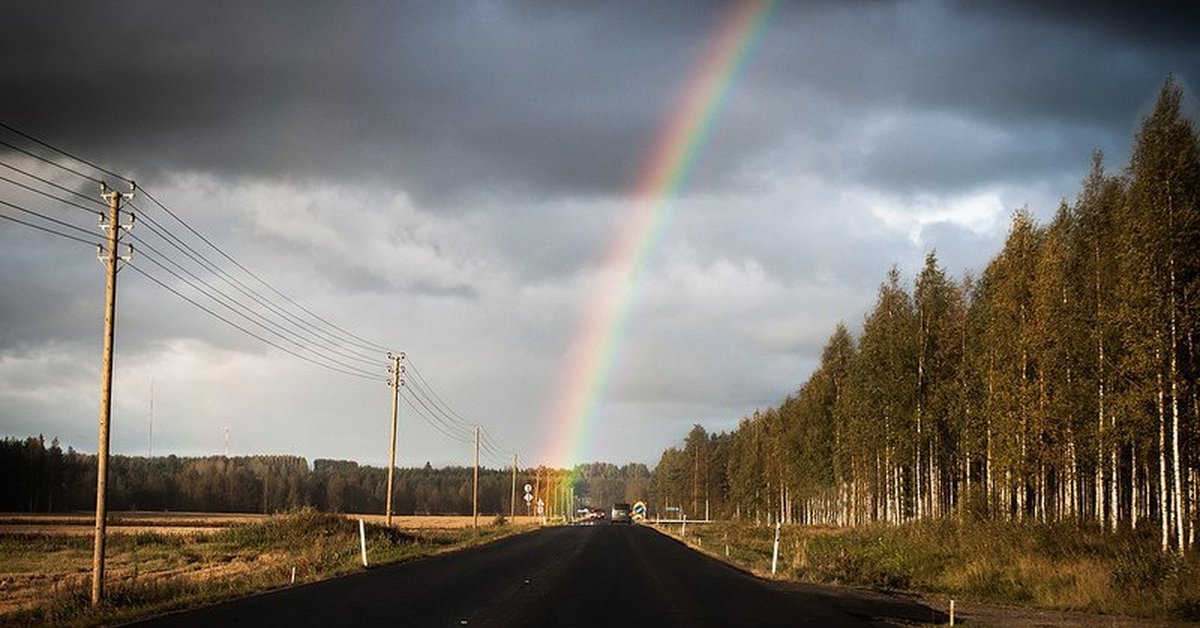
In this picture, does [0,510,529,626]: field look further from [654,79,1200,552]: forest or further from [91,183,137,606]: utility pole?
[654,79,1200,552]: forest

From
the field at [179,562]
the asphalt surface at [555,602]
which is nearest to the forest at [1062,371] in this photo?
the asphalt surface at [555,602]

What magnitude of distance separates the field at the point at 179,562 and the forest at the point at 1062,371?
26.5 m

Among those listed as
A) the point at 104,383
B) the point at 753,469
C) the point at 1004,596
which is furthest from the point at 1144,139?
the point at 753,469

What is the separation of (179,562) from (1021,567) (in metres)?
40.5

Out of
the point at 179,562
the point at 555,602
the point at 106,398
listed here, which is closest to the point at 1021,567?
the point at 555,602

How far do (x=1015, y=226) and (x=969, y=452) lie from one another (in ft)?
40.8

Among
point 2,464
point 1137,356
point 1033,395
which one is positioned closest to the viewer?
point 1137,356

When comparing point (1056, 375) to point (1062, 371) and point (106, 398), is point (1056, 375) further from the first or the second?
point (106, 398)

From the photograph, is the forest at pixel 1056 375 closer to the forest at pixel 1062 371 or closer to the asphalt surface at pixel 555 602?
the forest at pixel 1062 371

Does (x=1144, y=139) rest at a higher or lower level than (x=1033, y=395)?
higher

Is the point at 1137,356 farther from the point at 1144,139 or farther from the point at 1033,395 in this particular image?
the point at 1033,395

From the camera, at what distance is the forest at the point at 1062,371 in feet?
101

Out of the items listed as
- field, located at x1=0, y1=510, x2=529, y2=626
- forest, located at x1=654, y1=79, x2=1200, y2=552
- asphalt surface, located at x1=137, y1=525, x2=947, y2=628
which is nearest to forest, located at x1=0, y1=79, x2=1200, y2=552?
forest, located at x1=654, y1=79, x2=1200, y2=552

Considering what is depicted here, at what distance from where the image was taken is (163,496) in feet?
625
